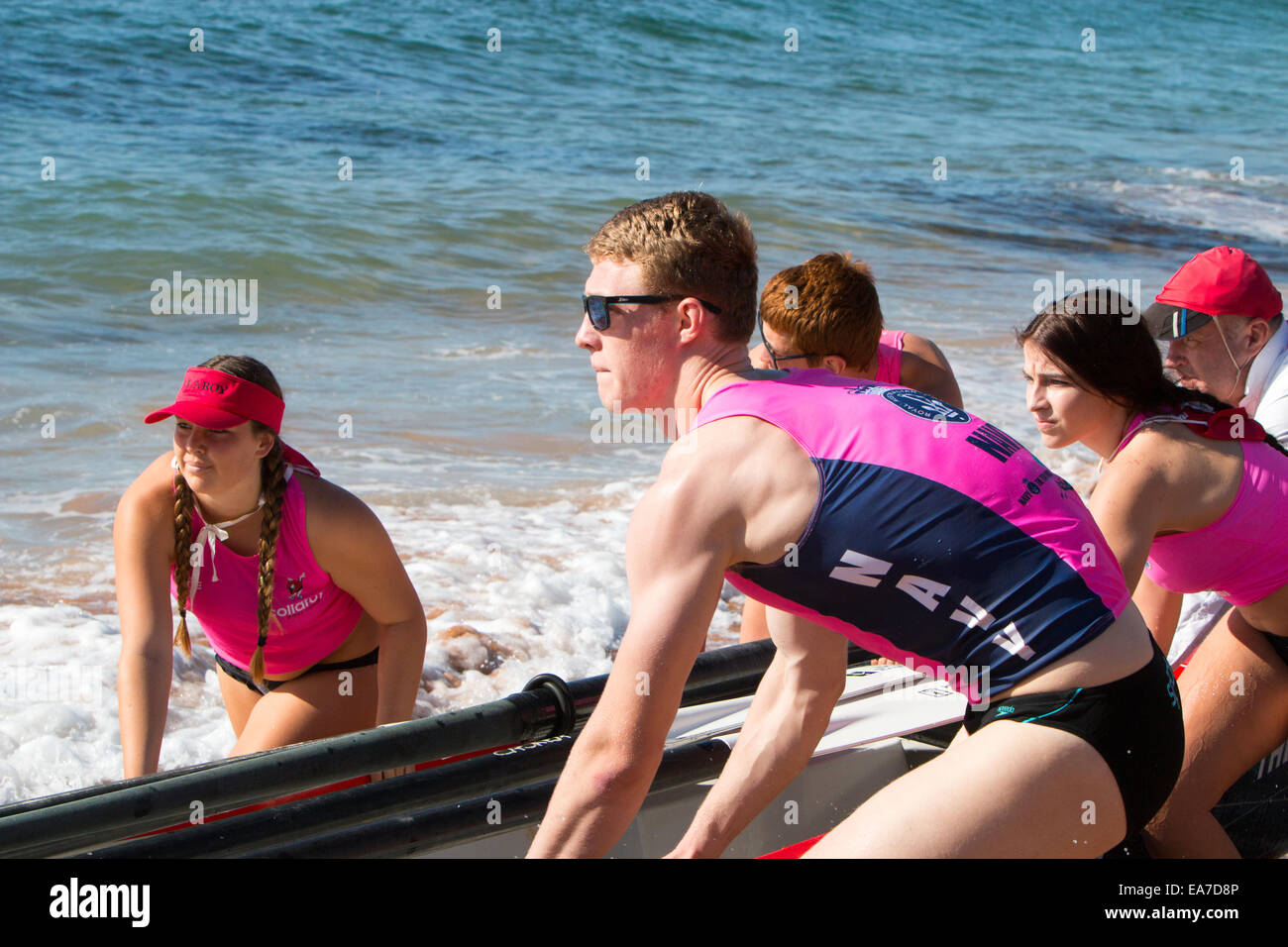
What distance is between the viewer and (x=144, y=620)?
319cm

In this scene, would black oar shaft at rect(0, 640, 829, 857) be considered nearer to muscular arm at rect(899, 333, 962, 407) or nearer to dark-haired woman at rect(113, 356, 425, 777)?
dark-haired woman at rect(113, 356, 425, 777)

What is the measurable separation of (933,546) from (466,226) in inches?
489

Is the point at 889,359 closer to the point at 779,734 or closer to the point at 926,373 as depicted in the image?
the point at 926,373

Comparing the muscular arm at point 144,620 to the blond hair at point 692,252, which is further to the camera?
the muscular arm at point 144,620

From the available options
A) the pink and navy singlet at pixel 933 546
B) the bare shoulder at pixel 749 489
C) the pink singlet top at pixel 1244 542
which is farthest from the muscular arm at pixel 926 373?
the bare shoulder at pixel 749 489

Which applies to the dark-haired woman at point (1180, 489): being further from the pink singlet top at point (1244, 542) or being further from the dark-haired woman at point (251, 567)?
the dark-haired woman at point (251, 567)

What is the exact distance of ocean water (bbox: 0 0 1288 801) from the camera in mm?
6000

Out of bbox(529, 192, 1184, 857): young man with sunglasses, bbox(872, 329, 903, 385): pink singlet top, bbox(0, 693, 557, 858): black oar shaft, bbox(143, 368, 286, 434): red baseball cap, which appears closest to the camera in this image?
bbox(529, 192, 1184, 857): young man with sunglasses

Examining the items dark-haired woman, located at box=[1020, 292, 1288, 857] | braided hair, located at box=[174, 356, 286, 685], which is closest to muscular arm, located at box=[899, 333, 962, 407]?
dark-haired woman, located at box=[1020, 292, 1288, 857]

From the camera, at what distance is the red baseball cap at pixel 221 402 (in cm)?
311

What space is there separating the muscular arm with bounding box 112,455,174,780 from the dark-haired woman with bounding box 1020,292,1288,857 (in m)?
2.11

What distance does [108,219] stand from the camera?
12.4m

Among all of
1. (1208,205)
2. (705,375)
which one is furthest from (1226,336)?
(1208,205)

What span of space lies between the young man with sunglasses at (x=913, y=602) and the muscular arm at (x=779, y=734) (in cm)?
44
